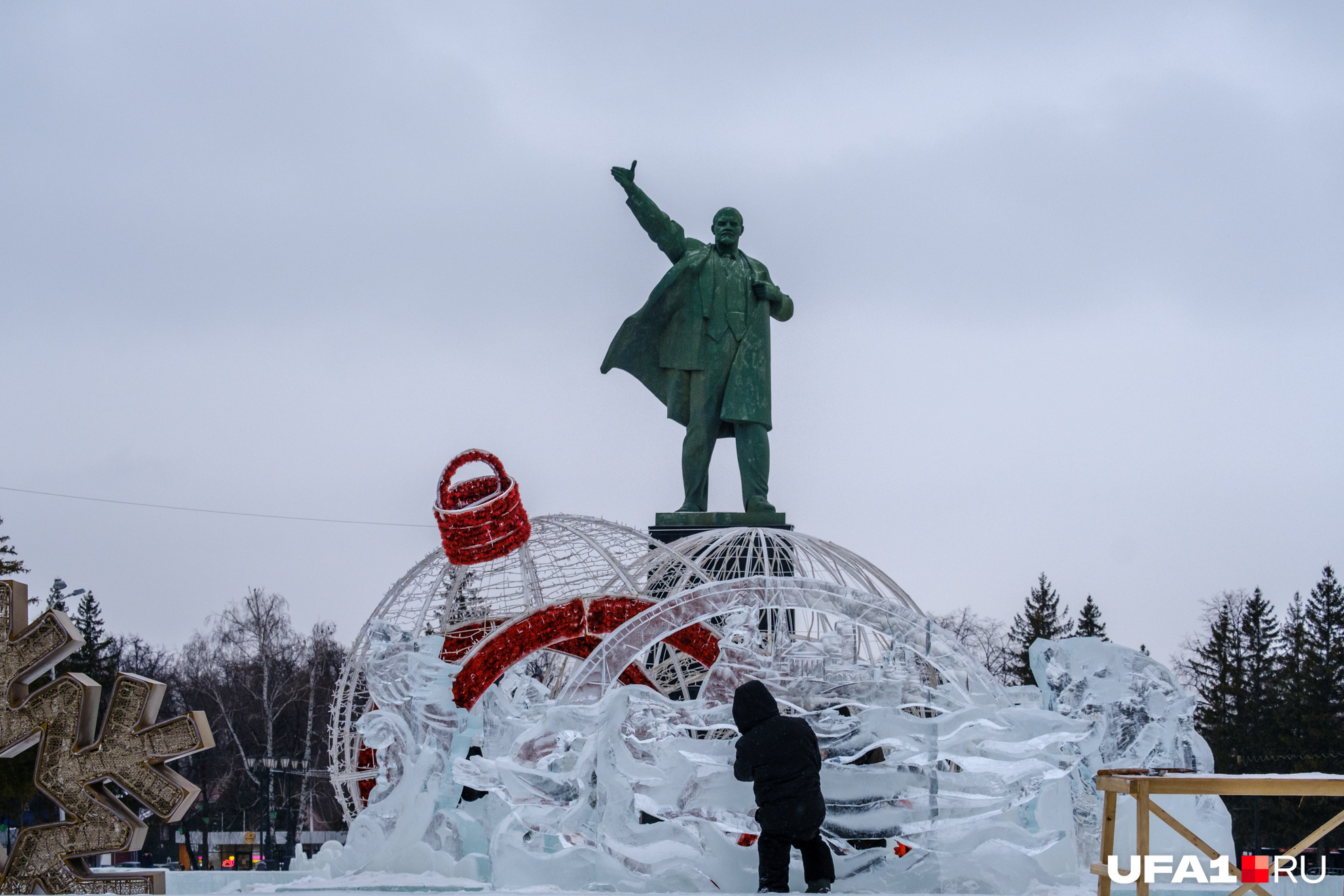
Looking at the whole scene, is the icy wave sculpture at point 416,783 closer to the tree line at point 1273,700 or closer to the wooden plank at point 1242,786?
the wooden plank at point 1242,786

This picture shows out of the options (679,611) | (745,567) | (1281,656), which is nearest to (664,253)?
(745,567)

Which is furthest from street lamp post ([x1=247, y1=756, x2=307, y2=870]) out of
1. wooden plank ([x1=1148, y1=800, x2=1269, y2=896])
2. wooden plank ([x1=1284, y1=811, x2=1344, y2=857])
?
wooden plank ([x1=1284, y1=811, x2=1344, y2=857])

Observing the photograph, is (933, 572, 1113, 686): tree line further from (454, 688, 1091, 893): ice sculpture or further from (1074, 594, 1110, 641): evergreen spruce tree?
(454, 688, 1091, 893): ice sculpture

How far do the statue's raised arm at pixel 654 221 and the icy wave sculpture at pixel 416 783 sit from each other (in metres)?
6.75

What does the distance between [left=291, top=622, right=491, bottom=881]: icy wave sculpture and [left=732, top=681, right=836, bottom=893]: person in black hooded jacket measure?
6.61 feet

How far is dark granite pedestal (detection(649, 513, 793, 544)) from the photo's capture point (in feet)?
46.8

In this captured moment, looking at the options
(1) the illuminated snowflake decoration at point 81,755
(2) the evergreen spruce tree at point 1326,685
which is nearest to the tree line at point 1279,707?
(2) the evergreen spruce tree at point 1326,685

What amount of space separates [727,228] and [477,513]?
16.2 feet

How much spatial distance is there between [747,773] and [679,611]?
1.56 metres

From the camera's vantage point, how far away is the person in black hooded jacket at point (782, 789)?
24.2 ft

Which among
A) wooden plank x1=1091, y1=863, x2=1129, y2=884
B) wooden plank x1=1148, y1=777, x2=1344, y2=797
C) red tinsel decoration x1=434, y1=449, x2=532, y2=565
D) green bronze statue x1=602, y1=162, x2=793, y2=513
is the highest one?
green bronze statue x1=602, y1=162, x2=793, y2=513

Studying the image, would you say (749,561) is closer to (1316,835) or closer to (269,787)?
(1316,835)

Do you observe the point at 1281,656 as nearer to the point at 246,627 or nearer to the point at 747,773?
the point at 246,627

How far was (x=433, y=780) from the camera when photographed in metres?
8.88
